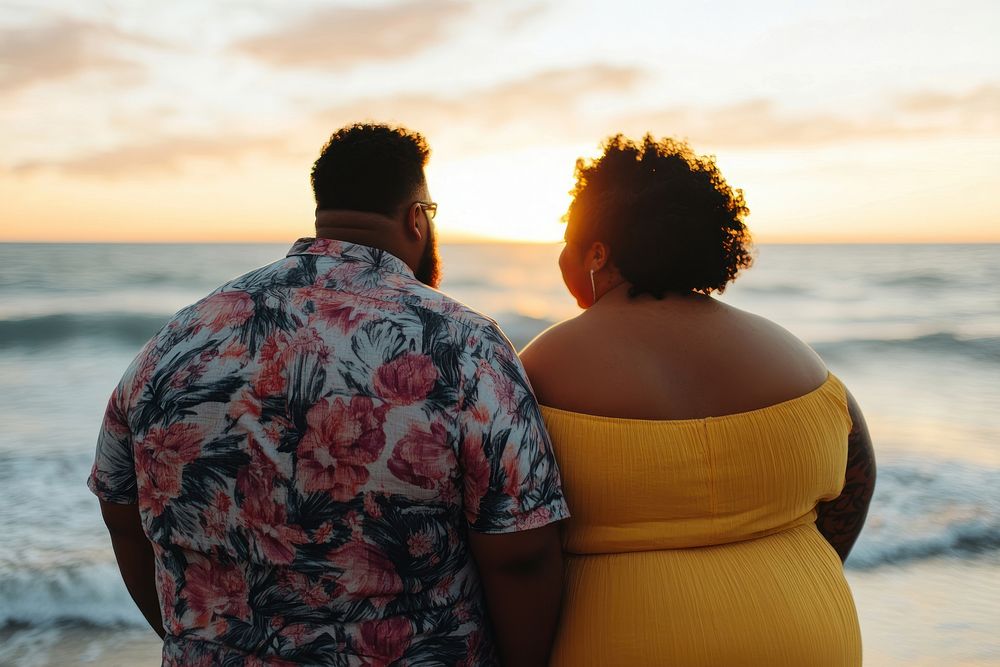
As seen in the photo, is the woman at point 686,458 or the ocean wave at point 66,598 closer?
the woman at point 686,458

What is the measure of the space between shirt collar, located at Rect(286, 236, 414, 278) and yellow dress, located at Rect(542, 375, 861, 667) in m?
0.49

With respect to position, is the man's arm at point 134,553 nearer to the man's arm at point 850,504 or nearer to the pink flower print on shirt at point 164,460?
the pink flower print on shirt at point 164,460

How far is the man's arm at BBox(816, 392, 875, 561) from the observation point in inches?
81.4

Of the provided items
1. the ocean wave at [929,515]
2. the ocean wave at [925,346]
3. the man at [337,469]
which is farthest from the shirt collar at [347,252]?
the ocean wave at [925,346]

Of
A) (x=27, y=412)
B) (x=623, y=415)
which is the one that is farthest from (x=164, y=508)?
(x=27, y=412)

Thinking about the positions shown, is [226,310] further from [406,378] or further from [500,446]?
[500,446]

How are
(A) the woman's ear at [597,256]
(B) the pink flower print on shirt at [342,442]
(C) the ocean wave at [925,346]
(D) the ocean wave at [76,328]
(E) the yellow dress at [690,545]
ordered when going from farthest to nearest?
(C) the ocean wave at [925,346] < (D) the ocean wave at [76,328] < (A) the woman's ear at [597,256] < (E) the yellow dress at [690,545] < (B) the pink flower print on shirt at [342,442]

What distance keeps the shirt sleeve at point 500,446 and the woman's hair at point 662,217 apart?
48 centimetres

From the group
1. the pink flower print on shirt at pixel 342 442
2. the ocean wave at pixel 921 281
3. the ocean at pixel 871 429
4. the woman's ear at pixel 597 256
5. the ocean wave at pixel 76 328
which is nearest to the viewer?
the pink flower print on shirt at pixel 342 442

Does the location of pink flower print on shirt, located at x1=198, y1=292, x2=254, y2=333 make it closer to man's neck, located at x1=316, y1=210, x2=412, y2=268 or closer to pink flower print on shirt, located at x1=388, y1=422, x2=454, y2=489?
man's neck, located at x1=316, y1=210, x2=412, y2=268

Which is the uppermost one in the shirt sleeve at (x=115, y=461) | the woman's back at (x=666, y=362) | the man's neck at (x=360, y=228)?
the man's neck at (x=360, y=228)

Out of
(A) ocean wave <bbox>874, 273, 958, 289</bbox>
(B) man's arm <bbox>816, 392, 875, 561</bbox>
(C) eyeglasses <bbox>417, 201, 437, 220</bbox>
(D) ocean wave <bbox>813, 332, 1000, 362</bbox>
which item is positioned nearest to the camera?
(C) eyeglasses <bbox>417, 201, 437, 220</bbox>

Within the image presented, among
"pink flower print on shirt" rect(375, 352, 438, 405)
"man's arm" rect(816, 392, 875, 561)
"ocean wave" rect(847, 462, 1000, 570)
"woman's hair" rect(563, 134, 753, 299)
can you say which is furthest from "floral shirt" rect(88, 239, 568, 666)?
"ocean wave" rect(847, 462, 1000, 570)

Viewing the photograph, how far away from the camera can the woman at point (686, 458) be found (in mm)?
1623
